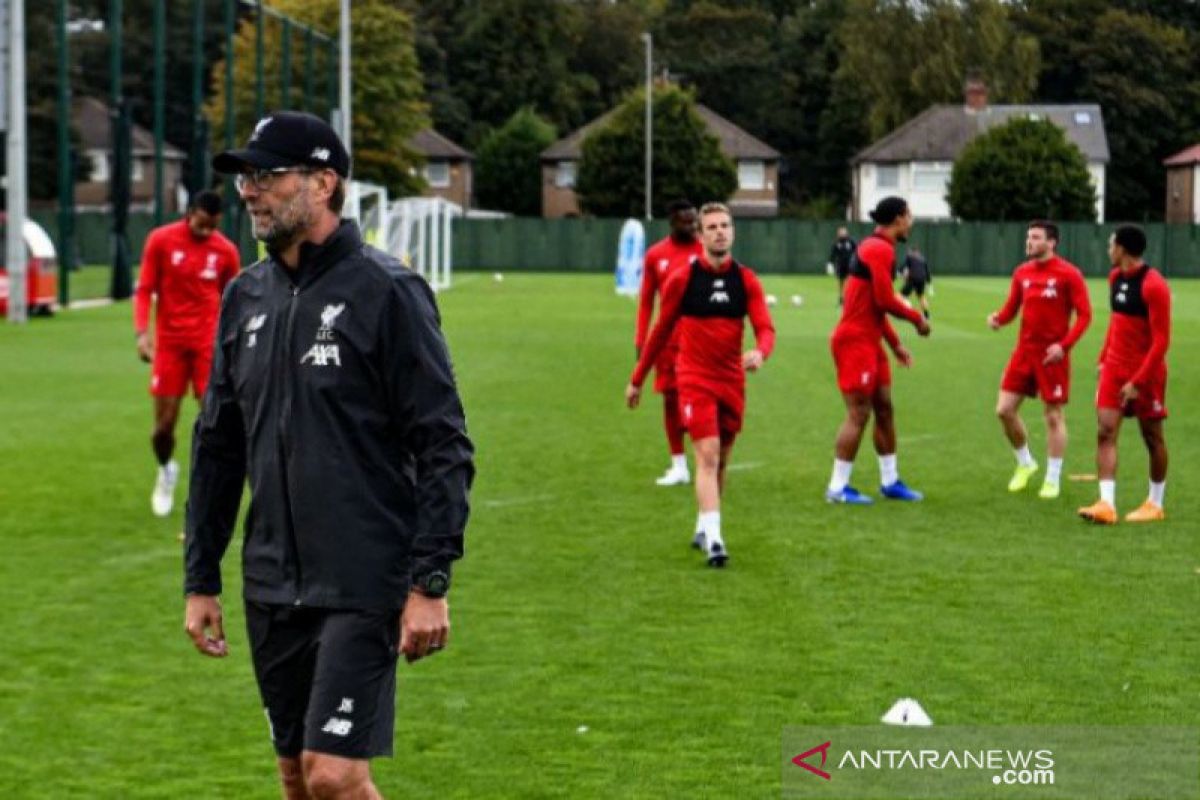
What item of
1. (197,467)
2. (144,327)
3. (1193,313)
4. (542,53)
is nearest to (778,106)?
(542,53)

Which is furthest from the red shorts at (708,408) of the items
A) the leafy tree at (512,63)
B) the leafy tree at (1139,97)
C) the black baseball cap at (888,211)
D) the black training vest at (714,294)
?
the leafy tree at (512,63)

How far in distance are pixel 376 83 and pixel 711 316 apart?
275ft

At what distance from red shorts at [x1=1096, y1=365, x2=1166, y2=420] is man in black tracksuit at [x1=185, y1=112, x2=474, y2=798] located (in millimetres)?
9405

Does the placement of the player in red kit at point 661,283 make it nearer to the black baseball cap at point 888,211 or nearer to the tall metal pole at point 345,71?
the black baseball cap at point 888,211

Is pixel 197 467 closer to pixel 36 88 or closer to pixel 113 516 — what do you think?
pixel 113 516

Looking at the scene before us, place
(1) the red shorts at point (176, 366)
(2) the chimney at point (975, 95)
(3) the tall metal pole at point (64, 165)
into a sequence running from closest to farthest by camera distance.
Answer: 1. (1) the red shorts at point (176, 366)
2. (3) the tall metal pole at point (64, 165)
3. (2) the chimney at point (975, 95)

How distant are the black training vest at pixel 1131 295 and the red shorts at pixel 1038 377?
1.15 metres

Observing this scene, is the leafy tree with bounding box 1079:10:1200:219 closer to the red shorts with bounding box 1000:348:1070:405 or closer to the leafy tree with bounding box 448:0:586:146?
the leafy tree with bounding box 448:0:586:146

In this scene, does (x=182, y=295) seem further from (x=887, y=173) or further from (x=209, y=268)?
(x=887, y=173)

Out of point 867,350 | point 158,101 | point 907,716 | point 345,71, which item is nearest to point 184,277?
point 867,350

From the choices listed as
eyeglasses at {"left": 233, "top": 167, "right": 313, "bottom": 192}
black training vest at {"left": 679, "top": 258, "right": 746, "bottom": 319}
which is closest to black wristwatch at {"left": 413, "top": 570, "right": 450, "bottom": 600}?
eyeglasses at {"left": 233, "top": 167, "right": 313, "bottom": 192}

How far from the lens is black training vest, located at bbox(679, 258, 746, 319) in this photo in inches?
493

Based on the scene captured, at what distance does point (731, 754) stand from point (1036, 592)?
3.97 m

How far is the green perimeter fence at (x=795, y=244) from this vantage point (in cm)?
8512
